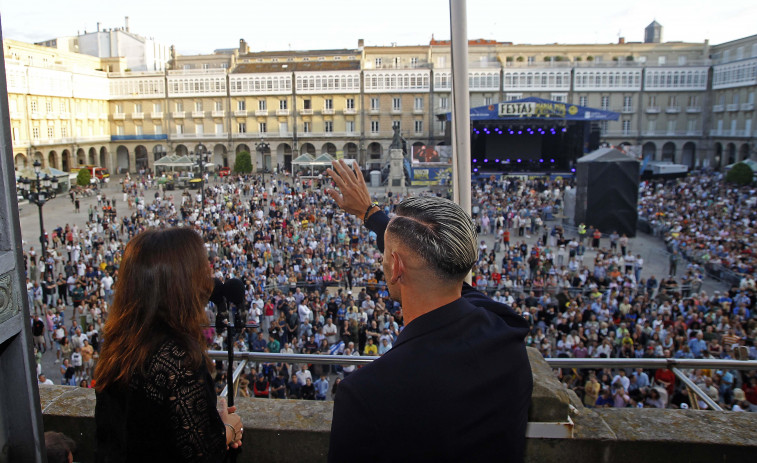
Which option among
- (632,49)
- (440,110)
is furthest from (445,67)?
(632,49)

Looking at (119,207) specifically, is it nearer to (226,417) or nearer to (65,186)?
(65,186)

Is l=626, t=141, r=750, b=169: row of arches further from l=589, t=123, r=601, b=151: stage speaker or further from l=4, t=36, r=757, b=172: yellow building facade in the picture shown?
l=589, t=123, r=601, b=151: stage speaker

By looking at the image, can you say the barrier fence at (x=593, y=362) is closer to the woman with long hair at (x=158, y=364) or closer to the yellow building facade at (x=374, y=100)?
the woman with long hair at (x=158, y=364)

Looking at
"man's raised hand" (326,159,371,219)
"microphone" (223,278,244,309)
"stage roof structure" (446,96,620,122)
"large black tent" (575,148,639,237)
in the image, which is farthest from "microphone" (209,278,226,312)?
"stage roof structure" (446,96,620,122)

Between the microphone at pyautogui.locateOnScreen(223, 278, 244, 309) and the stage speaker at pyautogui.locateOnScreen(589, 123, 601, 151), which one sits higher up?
the stage speaker at pyautogui.locateOnScreen(589, 123, 601, 151)

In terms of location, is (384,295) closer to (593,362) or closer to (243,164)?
(593,362)

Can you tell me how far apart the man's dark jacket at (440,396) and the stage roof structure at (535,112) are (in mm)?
31814

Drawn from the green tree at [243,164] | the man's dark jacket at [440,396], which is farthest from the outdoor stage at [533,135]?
the man's dark jacket at [440,396]

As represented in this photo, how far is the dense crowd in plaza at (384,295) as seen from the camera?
7.59 metres

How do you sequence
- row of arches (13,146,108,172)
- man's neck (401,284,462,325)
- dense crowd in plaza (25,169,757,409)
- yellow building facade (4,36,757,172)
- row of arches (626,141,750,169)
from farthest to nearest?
yellow building facade (4,36,757,172), row of arches (626,141,750,169), row of arches (13,146,108,172), dense crowd in plaza (25,169,757,409), man's neck (401,284,462,325)

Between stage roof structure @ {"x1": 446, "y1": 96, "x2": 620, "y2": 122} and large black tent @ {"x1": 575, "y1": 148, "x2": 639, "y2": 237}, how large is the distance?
11033 millimetres

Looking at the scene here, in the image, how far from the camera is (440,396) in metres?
1.18

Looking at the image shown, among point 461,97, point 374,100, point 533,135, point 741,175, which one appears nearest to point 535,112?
point 533,135

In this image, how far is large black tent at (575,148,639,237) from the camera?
2114 centimetres
